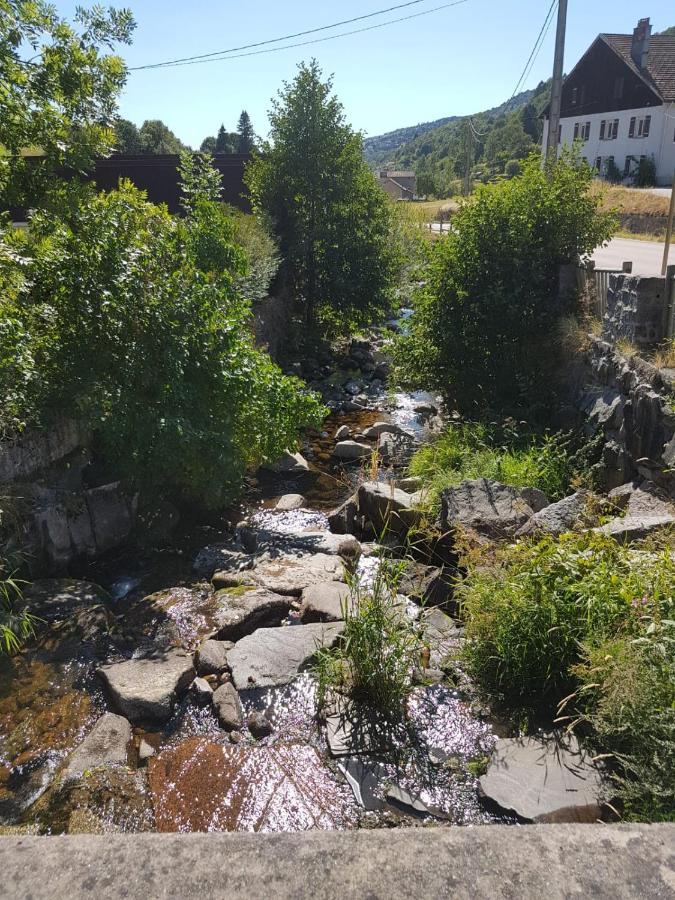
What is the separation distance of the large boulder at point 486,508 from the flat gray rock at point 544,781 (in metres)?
2.34

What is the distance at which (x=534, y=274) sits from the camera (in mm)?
9898

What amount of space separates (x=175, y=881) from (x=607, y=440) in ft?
24.5

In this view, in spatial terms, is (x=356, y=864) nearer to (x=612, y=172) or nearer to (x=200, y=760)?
(x=200, y=760)

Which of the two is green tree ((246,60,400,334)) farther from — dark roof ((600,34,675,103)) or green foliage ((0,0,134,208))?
dark roof ((600,34,675,103))

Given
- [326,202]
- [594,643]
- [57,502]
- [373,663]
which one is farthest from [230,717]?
[326,202]

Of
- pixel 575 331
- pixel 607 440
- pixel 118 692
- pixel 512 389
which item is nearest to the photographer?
pixel 118 692

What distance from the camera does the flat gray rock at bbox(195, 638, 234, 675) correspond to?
17.3 ft

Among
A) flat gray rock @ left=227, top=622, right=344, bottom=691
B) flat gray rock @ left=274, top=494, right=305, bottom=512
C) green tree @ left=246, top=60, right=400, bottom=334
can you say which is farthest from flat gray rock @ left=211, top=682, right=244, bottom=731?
green tree @ left=246, top=60, right=400, bottom=334

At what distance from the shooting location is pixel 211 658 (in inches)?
209

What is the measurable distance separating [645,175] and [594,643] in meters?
37.8

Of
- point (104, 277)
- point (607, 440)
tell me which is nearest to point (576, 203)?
point (607, 440)

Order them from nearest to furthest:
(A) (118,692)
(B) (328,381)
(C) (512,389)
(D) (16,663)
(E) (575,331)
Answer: (A) (118,692) < (D) (16,663) < (E) (575,331) < (C) (512,389) < (B) (328,381)

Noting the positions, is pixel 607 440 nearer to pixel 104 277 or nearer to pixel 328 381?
pixel 104 277

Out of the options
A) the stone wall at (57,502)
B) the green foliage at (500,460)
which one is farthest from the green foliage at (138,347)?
the green foliage at (500,460)
